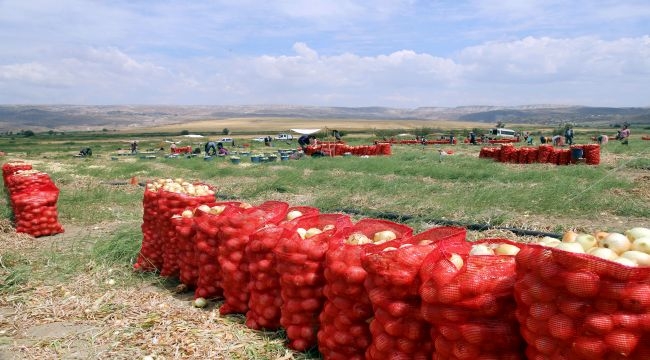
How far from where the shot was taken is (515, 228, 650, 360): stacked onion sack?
2439mm

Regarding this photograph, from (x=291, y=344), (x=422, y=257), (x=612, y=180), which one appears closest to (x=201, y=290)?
(x=291, y=344)

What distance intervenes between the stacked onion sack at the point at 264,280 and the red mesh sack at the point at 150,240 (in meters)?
2.49

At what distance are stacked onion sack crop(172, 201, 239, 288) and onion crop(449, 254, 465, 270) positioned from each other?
3219 millimetres

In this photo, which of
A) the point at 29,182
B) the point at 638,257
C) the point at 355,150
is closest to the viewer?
the point at 638,257

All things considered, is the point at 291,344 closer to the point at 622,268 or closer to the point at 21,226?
the point at 622,268

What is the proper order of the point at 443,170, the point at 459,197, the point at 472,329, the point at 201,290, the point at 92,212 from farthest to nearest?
1. the point at 443,170
2. the point at 92,212
3. the point at 459,197
4. the point at 201,290
5. the point at 472,329

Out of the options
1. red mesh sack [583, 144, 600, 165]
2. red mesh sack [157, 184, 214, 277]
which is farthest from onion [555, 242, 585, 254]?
red mesh sack [583, 144, 600, 165]

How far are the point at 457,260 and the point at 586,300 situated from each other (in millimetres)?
947

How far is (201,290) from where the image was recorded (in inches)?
223

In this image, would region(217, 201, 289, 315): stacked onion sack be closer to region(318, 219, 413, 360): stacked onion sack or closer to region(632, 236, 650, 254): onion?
region(318, 219, 413, 360): stacked onion sack

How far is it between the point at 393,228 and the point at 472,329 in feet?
5.46

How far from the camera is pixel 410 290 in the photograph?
11.0ft

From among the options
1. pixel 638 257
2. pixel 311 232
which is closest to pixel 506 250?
pixel 638 257

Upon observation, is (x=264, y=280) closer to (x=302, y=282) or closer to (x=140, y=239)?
(x=302, y=282)
